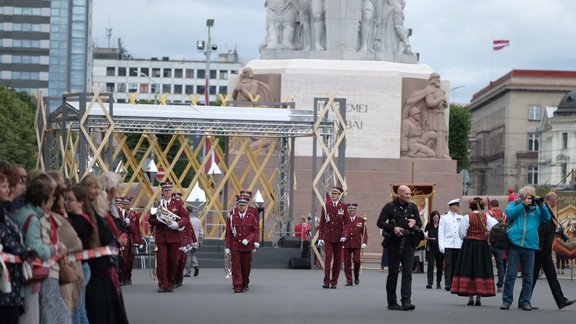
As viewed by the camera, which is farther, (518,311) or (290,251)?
(290,251)

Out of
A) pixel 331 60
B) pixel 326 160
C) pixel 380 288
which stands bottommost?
pixel 380 288

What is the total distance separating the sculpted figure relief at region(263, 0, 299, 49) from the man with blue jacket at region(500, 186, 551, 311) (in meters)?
23.7

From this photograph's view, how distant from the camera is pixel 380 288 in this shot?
96.9 ft

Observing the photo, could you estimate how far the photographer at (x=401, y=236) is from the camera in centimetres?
2297

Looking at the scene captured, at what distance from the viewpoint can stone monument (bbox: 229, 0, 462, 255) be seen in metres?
44.1

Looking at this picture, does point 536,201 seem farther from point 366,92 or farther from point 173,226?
point 366,92

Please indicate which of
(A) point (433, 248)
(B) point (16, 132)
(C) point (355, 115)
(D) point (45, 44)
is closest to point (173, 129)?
(A) point (433, 248)

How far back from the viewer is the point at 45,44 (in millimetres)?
156125

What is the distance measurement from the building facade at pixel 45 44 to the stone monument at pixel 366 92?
4318 inches

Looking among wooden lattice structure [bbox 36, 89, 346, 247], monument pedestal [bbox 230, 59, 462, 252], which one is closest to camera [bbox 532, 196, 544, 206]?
wooden lattice structure [bbox 36, 89, 346, 247]

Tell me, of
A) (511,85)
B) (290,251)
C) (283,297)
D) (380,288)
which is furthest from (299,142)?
(511,85)

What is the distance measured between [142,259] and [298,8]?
11897mm

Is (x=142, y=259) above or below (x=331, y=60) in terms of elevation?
below

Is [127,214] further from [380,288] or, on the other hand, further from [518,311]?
[518,311]
